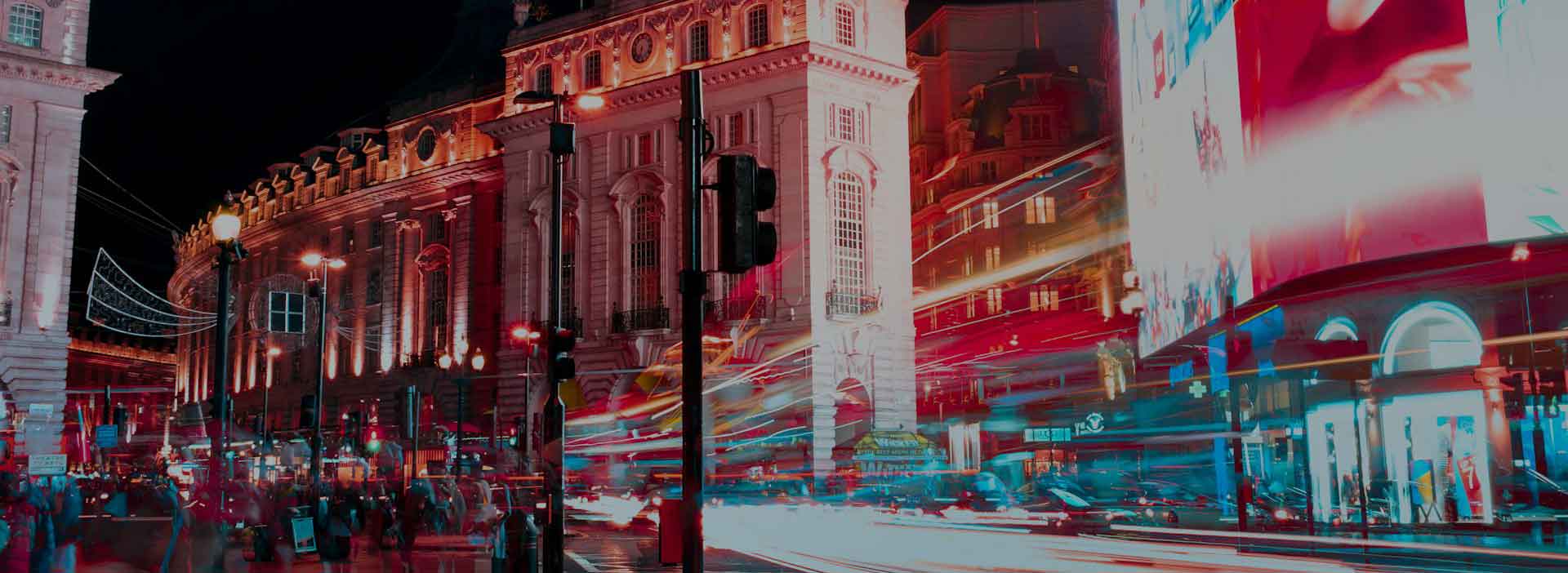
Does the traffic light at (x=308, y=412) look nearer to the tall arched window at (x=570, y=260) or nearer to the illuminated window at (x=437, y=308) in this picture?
the tall arched window at (x=570, y=260)

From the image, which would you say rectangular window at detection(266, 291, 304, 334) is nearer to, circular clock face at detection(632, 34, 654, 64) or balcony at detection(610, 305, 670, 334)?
balcony at detection(610, 305, 670, 334)

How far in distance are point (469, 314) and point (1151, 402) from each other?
31.2 meters

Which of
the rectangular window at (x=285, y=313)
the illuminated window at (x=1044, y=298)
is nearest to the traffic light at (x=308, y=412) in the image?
the rectangular window at (x=285, y=313)

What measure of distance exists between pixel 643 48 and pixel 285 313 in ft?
105

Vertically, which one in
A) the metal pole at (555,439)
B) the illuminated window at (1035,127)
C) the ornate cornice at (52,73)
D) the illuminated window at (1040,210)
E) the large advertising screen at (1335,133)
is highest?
the illuminated window at (1035,127)

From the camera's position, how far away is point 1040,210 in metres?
76.6

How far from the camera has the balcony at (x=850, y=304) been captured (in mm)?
50562

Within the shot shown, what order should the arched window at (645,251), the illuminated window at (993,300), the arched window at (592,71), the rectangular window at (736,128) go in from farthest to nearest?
the illuminated window at (993,300) < the arched window at (592,71) < the arched window at (645,251) < the rectangular window at (736,128)

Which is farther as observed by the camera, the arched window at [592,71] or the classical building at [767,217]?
the arched window at [592,71]

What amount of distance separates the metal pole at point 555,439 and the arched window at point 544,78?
35.4m

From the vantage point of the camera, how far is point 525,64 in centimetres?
5997

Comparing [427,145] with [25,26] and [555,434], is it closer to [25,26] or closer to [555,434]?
[25,26]

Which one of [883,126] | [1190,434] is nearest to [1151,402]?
[1190,434]

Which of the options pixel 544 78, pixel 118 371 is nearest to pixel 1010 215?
pixel 544 78
